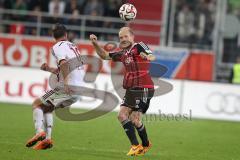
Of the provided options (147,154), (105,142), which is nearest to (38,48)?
(105,142)

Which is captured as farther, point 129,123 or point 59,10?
point 59,10

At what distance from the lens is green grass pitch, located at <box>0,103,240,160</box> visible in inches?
516

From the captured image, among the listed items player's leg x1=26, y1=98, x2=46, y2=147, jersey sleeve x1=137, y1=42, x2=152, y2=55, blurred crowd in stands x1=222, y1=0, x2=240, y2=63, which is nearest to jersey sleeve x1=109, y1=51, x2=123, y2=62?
jersey sleeve x1=137, y1=42, x2=152, y2=55

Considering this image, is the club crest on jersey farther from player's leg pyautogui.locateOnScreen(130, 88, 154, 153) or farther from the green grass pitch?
the green grass pitch

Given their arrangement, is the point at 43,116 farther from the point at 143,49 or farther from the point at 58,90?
the point at 143,49

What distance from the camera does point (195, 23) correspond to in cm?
2844

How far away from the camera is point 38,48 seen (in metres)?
Result: 27.8

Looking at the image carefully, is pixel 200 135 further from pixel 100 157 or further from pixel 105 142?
pixel 100 157

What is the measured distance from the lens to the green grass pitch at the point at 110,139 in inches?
516

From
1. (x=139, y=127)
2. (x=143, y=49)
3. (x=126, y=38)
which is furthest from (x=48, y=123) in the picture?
(x=143, y=49)

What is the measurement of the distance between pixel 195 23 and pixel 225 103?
6.31 meters

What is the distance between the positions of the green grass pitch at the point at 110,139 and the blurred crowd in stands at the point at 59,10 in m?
5.55

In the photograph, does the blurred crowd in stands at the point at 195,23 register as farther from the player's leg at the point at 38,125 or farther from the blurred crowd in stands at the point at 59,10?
the player's leg at the point at 38,125

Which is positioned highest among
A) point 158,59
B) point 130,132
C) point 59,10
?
point 59,10
